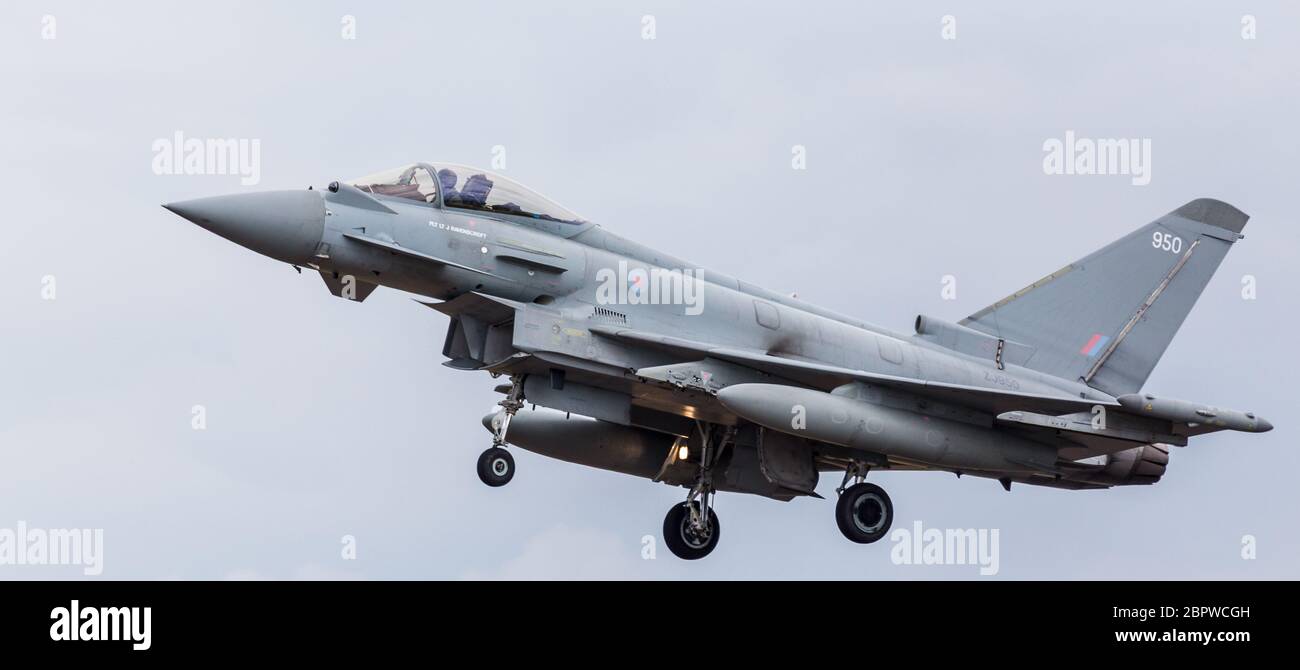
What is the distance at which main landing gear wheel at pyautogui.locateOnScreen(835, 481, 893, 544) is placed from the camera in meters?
22.9

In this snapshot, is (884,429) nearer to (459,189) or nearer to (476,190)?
(476,190)

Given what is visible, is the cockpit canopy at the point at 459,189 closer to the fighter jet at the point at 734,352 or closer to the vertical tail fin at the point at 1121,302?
the fighter jet at the point at 734,352

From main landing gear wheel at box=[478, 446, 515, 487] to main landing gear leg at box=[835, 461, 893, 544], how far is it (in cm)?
442

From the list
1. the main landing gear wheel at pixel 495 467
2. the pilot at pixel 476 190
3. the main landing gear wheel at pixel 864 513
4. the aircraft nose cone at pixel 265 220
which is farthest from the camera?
the main landing gear wheel at pixel 864 513

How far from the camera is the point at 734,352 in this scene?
21.5m

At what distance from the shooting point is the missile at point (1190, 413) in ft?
69.0

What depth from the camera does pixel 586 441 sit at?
24.1 metres

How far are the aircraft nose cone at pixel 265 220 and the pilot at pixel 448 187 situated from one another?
4.62 ft

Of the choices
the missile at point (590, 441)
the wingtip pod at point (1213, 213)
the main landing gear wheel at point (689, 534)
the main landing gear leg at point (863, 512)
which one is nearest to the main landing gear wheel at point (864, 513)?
the main landing gear leg at point (863, 512)

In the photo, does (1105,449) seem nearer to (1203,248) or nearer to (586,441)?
(1203,248)

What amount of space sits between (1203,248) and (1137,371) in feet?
6.00

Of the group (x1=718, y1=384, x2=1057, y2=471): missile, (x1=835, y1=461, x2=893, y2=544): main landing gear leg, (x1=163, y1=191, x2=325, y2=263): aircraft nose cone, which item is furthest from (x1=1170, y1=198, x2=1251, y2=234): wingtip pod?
(x1=163, y1=191, x2=325, y2=263): aircraft nose cone

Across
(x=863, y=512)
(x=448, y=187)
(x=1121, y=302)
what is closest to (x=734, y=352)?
(x=863, y=512)

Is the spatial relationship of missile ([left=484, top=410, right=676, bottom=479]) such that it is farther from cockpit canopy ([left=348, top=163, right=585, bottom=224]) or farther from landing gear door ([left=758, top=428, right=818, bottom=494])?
cockpit canopy ([left=348, top=163, right=585, bottom=224])
